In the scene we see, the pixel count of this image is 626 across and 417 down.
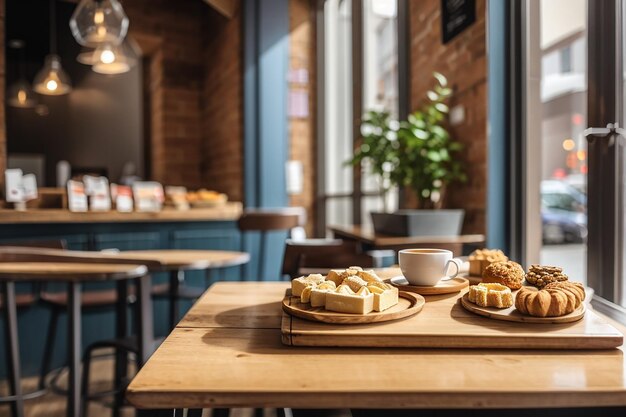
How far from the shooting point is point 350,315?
859 mm

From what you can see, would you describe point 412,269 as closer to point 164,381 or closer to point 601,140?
point 164,381

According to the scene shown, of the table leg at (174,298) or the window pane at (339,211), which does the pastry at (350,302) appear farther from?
the window pane at (339,211)

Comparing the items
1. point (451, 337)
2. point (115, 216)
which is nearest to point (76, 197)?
point (115, 216)

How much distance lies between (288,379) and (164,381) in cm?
15

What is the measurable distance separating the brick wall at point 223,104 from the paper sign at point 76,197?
164 centimetres

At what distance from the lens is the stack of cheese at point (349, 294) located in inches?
34.4

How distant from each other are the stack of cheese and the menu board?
→ 6.72 ft

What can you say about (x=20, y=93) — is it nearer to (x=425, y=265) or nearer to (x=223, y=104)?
(x=223, y=104)

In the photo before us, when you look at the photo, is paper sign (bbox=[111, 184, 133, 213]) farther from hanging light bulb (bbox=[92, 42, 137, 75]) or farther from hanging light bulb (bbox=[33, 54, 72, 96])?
hanging light bulb (bbox=[33, 54, 72, 96])

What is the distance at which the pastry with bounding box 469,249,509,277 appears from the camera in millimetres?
1233

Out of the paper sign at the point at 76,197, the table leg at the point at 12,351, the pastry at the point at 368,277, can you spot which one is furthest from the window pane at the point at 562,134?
the paper sign at the point at 76,197

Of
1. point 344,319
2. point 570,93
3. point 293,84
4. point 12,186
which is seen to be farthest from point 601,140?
point 293,84

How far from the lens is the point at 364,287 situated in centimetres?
92

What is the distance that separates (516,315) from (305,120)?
468 centimetres
